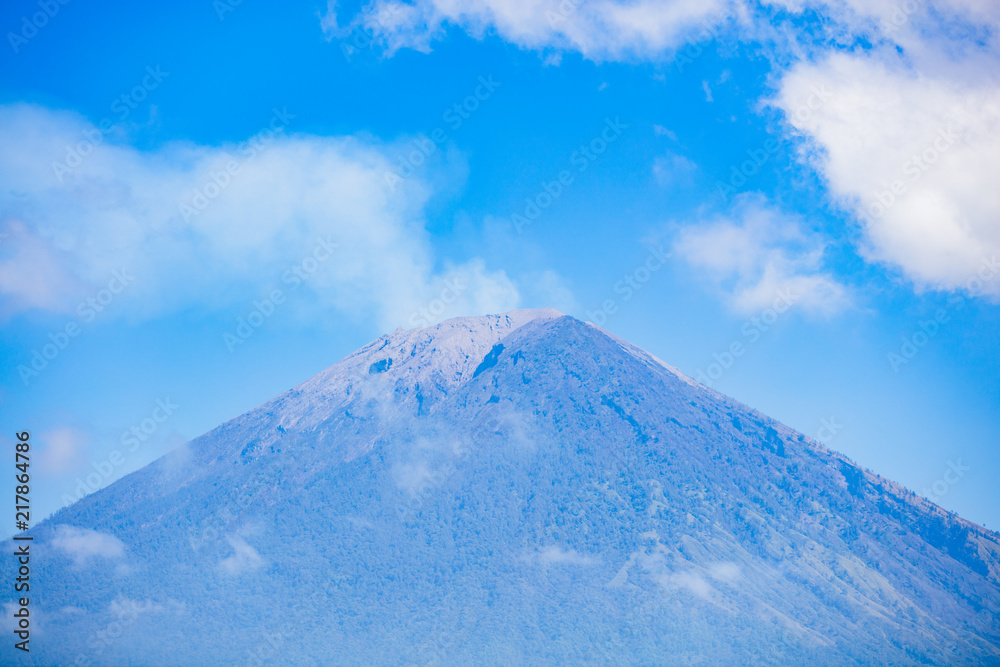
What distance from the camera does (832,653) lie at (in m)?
199

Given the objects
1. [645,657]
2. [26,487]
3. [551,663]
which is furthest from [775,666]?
[26,487]

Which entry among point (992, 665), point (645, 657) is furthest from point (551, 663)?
point (992, 665)

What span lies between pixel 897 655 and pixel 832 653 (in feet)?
51.2

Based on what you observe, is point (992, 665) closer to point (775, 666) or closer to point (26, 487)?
point (775, 666)

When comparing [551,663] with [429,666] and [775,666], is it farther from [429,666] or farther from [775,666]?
[775,666]

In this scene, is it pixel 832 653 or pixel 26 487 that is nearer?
pixel 26 487

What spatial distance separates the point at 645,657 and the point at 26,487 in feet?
497

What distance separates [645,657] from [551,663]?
2231 centimetres

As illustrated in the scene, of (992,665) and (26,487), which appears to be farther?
(992,665)

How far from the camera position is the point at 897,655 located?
199750 mm

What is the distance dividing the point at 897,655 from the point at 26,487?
628ft

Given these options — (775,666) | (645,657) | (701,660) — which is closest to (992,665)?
(775,666)

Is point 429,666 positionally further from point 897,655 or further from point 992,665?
point 992,665

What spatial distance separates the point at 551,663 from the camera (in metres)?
198
